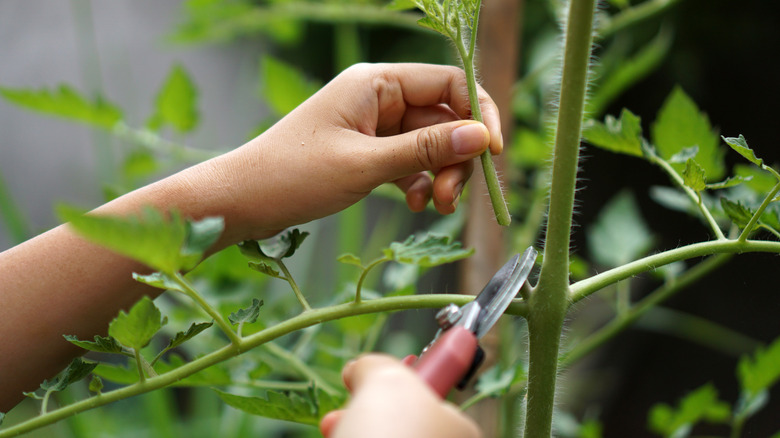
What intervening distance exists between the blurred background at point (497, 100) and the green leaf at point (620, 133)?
0.07 meters

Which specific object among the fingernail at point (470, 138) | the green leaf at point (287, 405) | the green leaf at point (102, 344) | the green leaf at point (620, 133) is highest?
the fingernail at point (470, 138)

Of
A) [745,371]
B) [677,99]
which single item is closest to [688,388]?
[745,371]

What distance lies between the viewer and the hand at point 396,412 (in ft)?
0.61

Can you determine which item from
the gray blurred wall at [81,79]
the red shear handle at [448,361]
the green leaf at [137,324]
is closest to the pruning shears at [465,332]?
the red shear handle at [448,361]

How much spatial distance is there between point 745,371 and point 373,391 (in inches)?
14.6

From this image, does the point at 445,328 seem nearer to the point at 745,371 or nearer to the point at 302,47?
the point at 745,371

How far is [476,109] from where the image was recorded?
31 centimetres

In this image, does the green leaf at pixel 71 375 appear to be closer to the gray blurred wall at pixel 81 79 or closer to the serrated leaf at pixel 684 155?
the serrated leaf at pixel 684 155

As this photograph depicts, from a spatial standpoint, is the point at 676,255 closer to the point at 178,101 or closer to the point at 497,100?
the point at 497,100

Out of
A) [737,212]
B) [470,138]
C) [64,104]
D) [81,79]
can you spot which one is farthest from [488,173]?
[81,79]

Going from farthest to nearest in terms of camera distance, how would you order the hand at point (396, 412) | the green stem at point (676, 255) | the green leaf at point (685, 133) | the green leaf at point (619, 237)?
the green leaf at point (619, 237) → the green leaf at point (685, 133) → the green stem at point (676, 255) → the hand at point (396, 412)

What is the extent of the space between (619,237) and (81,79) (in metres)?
1.54

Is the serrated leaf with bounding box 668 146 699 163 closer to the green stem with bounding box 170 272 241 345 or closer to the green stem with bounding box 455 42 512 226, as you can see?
the green stem with bounding box 455 42 512 226

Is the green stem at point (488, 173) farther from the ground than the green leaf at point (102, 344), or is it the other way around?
the green stem at point (488, 173)
